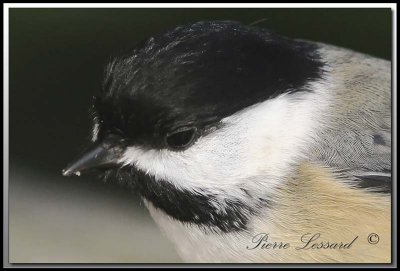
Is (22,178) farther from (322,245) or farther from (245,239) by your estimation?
(322,245)

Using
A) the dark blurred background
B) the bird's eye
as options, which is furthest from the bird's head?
the dark blurred background

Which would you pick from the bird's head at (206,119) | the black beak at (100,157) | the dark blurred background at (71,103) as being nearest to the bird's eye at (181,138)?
the bird's head at (206,119)

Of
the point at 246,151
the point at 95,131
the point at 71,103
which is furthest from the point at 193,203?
the point at 71,103

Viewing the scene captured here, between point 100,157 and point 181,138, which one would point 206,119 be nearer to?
point 181,138

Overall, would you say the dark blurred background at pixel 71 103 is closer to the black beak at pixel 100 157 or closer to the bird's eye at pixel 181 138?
the black beak at pixel 100 157

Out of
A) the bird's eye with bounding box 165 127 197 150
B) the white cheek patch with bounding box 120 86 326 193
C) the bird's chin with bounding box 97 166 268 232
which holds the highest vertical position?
the bird's eye with bounding box 165 127 197 150

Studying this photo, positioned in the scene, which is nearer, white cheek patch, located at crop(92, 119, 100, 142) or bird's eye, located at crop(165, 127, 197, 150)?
bird's eye, located at crop(165, 127, 197, 150)

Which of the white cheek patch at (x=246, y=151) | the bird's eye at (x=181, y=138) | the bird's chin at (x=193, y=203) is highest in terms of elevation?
the bird's eye at (x=181, y=138)

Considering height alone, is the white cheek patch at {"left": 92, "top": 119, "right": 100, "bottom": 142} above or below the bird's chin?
above

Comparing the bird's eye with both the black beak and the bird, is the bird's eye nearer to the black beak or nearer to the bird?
the bird

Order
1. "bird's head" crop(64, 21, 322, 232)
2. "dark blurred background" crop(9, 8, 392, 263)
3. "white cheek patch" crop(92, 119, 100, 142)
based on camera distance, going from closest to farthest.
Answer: "bird's head" crop(64, 21, 322, 232) < "white cheek patch" crop(92, 119, 100, 142) < "dark blurred background" crop(9, 8, 392, 263)
